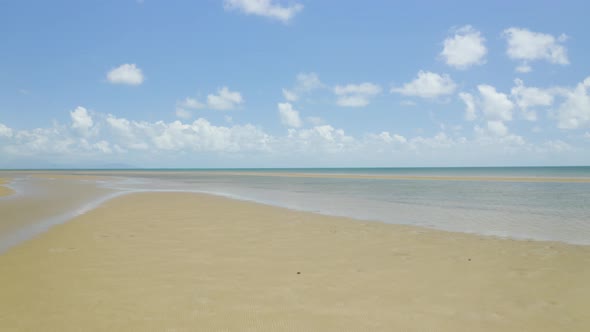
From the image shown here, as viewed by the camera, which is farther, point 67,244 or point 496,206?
point 496,206

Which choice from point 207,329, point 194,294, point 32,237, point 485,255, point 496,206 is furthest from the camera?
point 496,206

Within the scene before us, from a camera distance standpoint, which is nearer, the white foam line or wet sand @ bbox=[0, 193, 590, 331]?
wet sand @ bbox=[0, 193, 590, 331]

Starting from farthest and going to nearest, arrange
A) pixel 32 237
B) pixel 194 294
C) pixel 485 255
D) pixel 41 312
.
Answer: pixel 32 237 → pixel 485 255 → pixel 194 294 → pixel 41 312

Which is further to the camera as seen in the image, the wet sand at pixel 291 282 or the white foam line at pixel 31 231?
the white foam line at pixel 31 231

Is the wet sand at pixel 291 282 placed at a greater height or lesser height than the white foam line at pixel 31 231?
greater

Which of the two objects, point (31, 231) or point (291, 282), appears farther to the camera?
point (31, 231)

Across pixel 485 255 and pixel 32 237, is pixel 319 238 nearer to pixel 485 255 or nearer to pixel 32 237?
pixel 485 255

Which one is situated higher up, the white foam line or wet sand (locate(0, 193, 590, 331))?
wet sand (locate(0, 193, 590, 331))

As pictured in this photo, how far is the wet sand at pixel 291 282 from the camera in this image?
206 inches

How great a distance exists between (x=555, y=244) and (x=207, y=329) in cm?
1060

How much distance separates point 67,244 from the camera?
10219mm

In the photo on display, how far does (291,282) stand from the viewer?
6973 millimetres

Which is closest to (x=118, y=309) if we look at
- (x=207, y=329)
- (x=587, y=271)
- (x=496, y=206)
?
(x=207, y=329)

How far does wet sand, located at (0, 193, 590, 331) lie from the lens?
17.2 ft
